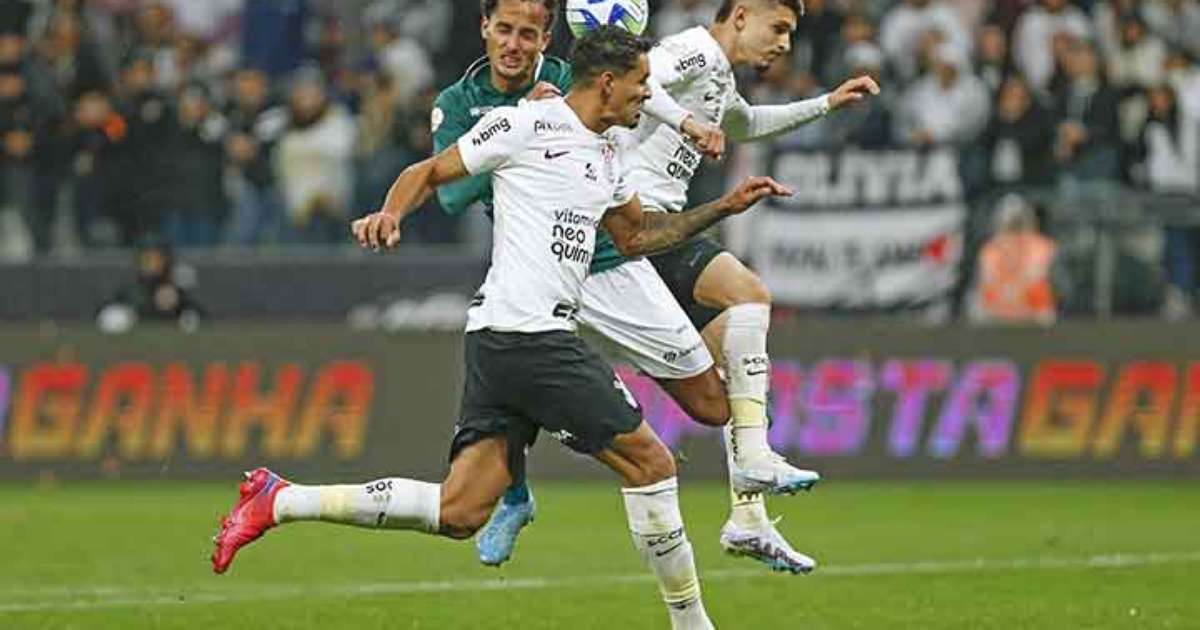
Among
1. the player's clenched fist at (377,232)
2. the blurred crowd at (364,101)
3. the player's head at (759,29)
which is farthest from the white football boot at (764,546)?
the blurred crowd at (364,101)

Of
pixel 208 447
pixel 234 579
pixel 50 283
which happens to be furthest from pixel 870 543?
pixel 50 283

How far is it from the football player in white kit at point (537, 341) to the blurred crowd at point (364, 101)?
1145cm

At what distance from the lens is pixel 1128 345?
70.4 feet

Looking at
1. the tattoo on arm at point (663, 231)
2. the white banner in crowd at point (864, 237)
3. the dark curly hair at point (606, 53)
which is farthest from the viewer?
the white banner in crowd at point (864, 237)

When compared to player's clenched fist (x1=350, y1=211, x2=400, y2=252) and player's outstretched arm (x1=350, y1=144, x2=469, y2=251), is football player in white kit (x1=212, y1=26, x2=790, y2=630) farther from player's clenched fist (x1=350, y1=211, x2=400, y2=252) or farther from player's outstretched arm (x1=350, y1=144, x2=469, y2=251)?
player's clenched fist (x1=350, y1=211, x2=400, y2=252)

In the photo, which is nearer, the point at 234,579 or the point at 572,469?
the point at 234,579

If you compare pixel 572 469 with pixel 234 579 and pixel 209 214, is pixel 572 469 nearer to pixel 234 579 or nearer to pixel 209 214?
pixel 209 214

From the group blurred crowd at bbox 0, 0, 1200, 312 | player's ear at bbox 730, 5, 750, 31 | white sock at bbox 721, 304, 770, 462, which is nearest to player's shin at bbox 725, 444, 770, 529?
white sock at bbox 721, 304, 770, 462

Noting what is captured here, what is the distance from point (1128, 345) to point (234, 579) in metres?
9.62

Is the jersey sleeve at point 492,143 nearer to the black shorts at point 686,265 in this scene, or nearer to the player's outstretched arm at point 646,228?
the player's outstretched arm at point 646,228

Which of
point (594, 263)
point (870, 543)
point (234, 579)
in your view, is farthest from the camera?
point (870, 543)

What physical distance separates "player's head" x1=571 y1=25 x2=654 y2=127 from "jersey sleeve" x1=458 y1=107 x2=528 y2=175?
0.31 metres

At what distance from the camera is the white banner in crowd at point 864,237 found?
2166 cm

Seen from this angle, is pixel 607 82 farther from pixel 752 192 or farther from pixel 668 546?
pixel 668 546
